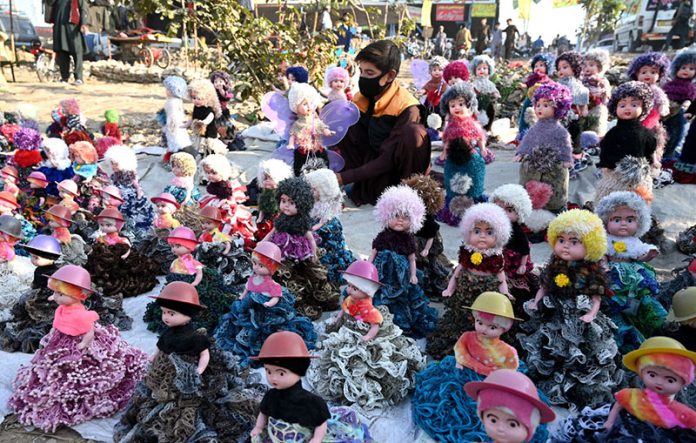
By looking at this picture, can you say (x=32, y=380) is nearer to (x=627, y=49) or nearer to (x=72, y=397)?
(x=72, y=397)

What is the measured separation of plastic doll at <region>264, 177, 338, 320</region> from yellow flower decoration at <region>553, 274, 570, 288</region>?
189 cm

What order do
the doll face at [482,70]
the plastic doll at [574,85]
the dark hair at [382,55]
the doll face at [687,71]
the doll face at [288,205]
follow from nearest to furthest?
the doll face at [288,205], the dark hair at [382,55], the doll face at [687,71], the plastic doll at [574,85], the doll face at [482,70]

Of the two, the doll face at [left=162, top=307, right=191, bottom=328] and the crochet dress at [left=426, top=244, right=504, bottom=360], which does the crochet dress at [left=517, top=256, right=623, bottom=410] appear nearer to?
the crochet dress at [left=426, top=244, right=504, bottom=360]

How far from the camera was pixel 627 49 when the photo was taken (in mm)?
20500

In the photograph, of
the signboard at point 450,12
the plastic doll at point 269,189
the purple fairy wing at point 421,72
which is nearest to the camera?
the plastic doll at point 269,189

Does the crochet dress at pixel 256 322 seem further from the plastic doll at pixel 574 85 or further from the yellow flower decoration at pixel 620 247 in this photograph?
the plastic doll at pixel 574 85

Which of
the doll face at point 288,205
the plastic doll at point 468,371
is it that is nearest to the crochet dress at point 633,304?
the plastic doll at point 468,371

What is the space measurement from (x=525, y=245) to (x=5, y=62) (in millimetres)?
15621

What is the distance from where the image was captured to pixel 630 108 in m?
5.20

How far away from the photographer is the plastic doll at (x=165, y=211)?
5.23 meters

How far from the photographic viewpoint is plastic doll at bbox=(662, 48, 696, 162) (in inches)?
257

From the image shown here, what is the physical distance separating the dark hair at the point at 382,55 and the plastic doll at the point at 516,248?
2538mm

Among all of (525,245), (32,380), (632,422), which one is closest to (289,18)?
(525,245)

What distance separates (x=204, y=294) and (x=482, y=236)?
6.98 feet
